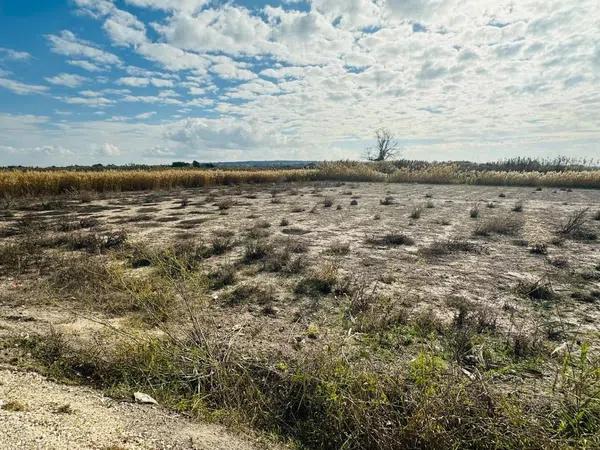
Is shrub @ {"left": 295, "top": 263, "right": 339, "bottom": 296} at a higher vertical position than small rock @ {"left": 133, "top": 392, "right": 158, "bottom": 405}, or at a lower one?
higher

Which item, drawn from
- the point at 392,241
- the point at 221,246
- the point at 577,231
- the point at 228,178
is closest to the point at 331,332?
the point at 221,246

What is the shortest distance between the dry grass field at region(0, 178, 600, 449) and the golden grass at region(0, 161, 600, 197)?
11875 millimetres

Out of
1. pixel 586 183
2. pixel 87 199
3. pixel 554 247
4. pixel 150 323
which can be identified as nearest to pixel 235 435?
pixel 150 323

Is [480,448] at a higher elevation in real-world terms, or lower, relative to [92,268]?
lower

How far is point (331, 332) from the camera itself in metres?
3.90

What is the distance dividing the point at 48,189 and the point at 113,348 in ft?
62.6

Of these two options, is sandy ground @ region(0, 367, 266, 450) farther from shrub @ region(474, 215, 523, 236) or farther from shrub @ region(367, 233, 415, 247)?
shrub @ region(474, 215, 523, 236)

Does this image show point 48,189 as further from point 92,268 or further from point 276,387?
point 276,387

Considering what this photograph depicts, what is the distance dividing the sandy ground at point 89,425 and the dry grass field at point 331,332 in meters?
0.13

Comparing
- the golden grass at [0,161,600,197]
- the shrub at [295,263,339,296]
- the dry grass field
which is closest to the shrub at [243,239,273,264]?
the dry grass field

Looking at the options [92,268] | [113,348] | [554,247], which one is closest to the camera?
[113,348]

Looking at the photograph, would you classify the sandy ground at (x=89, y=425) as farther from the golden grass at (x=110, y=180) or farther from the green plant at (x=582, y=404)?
the golden grass at (x=110, y=180)

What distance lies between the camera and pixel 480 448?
2359mm

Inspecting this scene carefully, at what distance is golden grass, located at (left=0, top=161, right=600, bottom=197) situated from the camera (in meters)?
18.4
